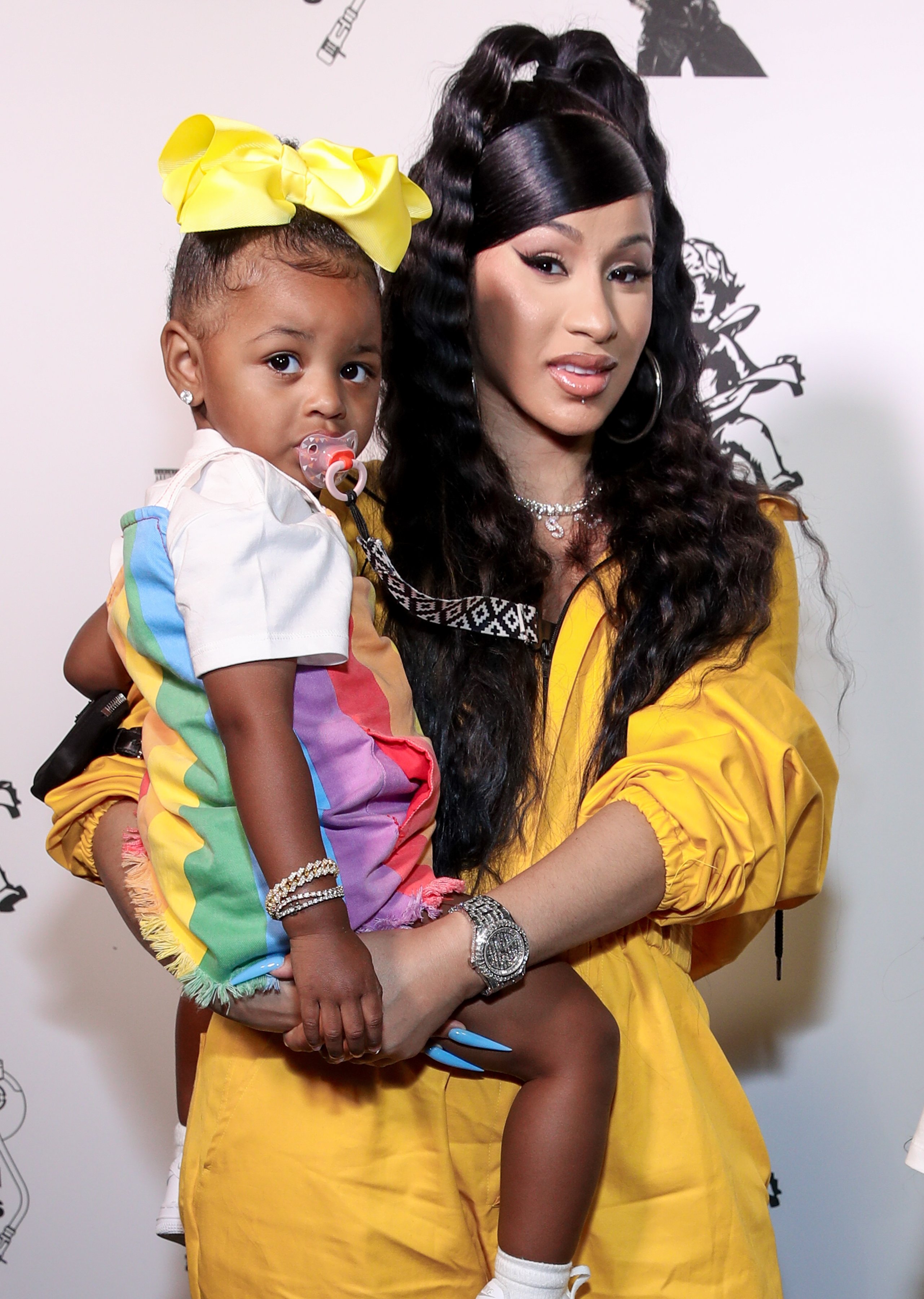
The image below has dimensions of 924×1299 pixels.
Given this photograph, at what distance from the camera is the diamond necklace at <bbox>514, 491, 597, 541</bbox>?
162 centimetres

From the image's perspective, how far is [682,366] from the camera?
1694mm

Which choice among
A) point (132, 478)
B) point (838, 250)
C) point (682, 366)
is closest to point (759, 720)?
point (682, 366)

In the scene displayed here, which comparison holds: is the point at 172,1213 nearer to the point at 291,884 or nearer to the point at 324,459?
the point at 291,884

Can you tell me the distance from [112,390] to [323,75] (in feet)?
2.11

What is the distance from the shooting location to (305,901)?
1032 millimetres

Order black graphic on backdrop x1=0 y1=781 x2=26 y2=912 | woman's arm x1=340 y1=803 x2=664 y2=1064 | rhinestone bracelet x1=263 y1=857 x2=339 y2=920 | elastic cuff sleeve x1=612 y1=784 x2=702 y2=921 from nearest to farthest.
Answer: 1. rhinestone bracelet x1=263 y1=857 x2=339 y2=920
2. woman's arm x1=340 y1=803 x2=664 y2=1064
3. elastic cuff sleeve x1=612 y1=784 x2=702 y2=921
4. black graphic on backdrop x1=0 y1=781 x2=26 y2=912

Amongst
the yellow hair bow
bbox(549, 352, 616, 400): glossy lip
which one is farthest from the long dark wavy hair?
the yellow hair bow

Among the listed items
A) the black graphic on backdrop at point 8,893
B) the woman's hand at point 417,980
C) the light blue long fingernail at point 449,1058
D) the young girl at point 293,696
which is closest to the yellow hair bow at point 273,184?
the young girl at point 293,696

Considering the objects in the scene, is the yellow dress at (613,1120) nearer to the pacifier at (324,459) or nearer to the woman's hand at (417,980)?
the woman's hand at (417,980)

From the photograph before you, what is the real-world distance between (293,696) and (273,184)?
1.69ft

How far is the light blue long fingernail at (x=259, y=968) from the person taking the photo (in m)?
1.12

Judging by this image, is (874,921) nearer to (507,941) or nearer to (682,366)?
(682,366)

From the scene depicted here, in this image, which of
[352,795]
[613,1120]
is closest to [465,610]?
[352,795]

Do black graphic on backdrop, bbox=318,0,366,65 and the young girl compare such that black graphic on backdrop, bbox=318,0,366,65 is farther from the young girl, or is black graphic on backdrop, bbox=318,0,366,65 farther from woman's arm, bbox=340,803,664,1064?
woman's arm, bbox=340,803,664,1064
